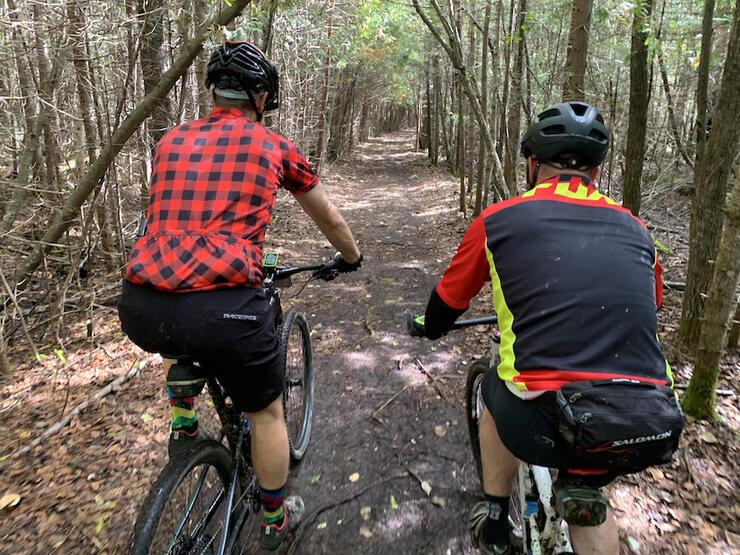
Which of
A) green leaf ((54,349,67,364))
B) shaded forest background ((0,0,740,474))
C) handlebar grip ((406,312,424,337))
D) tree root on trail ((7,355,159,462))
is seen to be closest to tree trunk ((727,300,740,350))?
shaded forest background ((0,0,740,474))

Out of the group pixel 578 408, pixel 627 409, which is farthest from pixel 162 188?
pixel 627 409

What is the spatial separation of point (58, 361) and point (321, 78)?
15763 mm

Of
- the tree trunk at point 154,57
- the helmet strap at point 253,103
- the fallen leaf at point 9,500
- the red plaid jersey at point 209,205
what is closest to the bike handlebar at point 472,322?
the red plaid jersey at point 209,205

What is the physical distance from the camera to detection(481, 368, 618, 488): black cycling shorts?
1580mm

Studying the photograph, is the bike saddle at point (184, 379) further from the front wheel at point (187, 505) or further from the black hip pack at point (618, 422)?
the black hip pack at point (618, 422)

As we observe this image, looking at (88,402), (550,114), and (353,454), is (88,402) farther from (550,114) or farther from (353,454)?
(550,114)

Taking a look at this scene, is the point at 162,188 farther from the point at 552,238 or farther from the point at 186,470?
the point at 552,238

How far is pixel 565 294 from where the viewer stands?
1.59 meters

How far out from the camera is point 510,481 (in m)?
2.03

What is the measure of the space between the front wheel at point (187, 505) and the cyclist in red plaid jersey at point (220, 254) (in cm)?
16

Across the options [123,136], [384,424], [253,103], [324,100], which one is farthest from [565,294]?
[324,100]

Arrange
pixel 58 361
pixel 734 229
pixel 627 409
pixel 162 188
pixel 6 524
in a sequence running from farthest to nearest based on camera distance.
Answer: pixel 58 361 < pixel 734 229 < pixel 6 524 < pixel 162 188 < pixel 627 409

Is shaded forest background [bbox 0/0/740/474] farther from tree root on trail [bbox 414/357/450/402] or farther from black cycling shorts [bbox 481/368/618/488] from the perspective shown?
Answer: black cycling shorts [bbox 481/368/618/488]

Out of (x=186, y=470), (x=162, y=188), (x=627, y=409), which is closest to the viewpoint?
(x=627, y=409)
